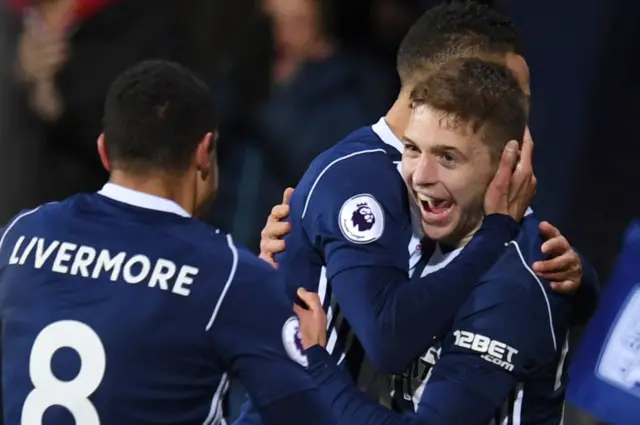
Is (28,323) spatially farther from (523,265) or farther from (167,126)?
(523,265)

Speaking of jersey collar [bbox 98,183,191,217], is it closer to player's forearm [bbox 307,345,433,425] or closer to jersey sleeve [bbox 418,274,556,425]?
player's forearm [bbox 307,345,433,425]

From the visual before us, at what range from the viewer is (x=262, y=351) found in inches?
86.2

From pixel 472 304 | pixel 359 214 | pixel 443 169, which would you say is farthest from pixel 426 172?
pixel 472 304

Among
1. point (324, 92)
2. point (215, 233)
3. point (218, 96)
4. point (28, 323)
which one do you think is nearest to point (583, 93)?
point (324, 92)

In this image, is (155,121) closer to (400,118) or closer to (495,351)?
(400,118)

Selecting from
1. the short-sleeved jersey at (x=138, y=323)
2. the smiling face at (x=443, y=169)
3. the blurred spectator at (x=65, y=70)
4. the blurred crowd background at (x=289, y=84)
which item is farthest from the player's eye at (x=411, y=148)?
the blurred spectator at (x=65, y=70)

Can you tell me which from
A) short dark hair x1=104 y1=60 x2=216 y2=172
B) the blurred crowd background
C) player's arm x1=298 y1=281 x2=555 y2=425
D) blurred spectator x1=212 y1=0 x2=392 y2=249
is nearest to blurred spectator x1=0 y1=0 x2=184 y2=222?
the blurred crowd background

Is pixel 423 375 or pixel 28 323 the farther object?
pixel 423 375

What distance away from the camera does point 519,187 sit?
236 centimetres

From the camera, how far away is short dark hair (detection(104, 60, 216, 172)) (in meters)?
2.30

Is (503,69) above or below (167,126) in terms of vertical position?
above

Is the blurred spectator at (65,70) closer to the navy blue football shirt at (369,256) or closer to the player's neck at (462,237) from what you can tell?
the navy blue football shirt at (369,256)

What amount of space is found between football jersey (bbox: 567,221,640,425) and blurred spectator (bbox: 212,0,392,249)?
1.32m

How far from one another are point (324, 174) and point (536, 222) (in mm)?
437
